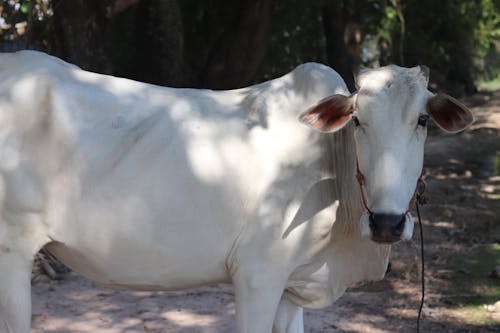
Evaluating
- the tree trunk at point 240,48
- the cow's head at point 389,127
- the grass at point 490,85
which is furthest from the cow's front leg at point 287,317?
the grass at point 490,85

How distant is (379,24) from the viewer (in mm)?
15812

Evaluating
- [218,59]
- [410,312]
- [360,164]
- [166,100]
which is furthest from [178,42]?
[360,164]

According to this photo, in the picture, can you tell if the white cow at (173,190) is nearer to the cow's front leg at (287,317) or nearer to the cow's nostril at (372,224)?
the cow's nostril at (372,224)

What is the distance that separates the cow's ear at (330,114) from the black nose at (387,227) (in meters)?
0.44

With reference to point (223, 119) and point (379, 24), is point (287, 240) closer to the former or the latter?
point (223, 119)

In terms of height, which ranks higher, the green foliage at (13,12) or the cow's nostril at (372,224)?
the green foliage at (13,12)

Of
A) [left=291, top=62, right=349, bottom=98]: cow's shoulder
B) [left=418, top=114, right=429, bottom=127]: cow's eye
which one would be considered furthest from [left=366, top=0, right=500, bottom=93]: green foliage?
[left=418, top=114, right=429, bottom=127]: cow's eye

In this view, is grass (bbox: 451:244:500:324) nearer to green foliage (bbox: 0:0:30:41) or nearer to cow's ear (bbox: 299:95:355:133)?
cow's ear (bbox: 299:95:355:133)

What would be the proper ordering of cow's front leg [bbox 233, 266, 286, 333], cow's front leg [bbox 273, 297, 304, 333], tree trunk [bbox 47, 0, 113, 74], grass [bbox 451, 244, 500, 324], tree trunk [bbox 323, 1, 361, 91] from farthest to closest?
tree trunk [bbox 323, 1, 361, 91] < tree trunk [bbox 47, 0, 113, 74] < grass [bbox 451, 244, 500, 324] < cow's front leg [bbox 273, 297, 304, 333] < cow's front leg [bbox 233, 266, 286, 333]

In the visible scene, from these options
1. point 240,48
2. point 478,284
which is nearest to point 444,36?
point 240,48

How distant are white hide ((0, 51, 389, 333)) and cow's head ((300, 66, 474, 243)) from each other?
0.21 m

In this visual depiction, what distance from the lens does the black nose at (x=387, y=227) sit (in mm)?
3051

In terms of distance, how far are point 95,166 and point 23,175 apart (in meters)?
0.30

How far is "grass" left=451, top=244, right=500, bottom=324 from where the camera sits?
20.2 feet
